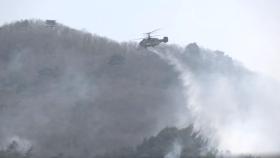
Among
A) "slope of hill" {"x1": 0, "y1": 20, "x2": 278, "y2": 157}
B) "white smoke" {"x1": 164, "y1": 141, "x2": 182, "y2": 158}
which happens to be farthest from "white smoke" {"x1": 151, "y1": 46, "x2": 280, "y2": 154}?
"white smoke" {"x1": 164, "y1": 141, "x2": 182, "y2": 158}

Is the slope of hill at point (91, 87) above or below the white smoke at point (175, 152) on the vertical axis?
above

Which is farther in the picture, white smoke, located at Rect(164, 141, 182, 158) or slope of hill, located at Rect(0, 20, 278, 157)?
slope of hill, located at Rect(0, 20, 278, 157)

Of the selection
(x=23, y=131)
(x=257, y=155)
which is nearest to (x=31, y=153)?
(x=23, y=131)

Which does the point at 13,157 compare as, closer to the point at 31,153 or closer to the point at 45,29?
the point at 31,153

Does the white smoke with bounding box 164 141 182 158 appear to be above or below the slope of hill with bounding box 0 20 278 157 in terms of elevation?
below

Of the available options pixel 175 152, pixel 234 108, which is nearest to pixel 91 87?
pixel 234 108

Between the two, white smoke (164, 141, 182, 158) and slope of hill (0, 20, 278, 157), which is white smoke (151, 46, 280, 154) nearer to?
slope of hill (0, 20, 278, 157)

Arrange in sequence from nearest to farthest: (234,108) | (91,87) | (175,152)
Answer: (175,152) < (234,108) < (91,87)

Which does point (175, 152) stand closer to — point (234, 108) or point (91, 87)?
point (234, 108)

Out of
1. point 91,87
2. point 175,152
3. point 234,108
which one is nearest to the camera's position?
point 175,152

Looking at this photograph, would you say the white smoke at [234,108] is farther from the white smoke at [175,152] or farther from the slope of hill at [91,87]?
the white smoke at [175,152]

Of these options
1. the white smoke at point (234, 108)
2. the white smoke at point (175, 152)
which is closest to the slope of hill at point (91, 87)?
the white smoke at point (234, 108)
